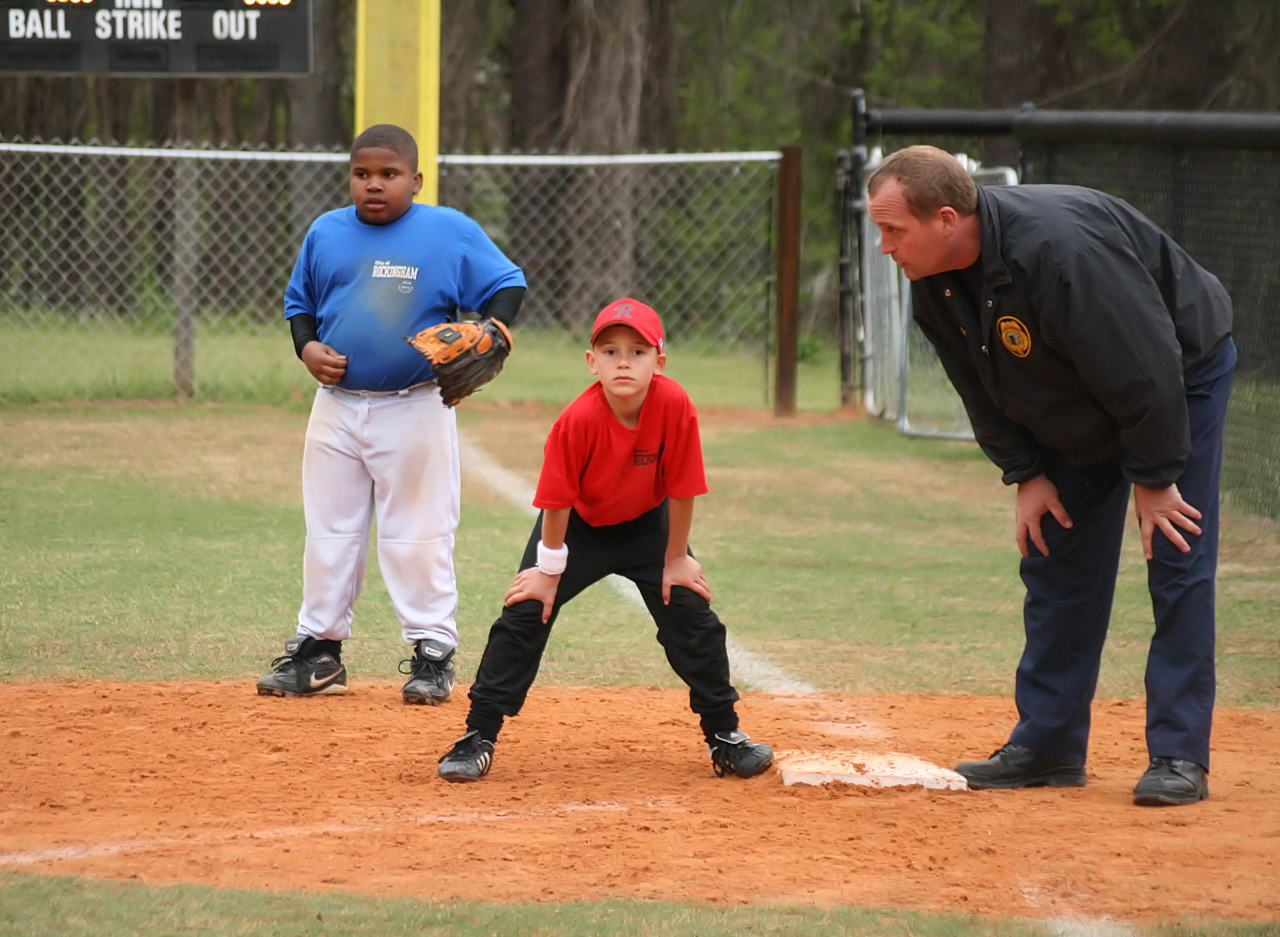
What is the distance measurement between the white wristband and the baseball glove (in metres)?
1.05

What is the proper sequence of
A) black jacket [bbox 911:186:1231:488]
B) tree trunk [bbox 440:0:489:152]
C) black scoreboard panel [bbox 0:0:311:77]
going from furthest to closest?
tree trunk [bbox 440:0:489:152] → black scoreboard panel [bbox 0:0:311:77] → black jacket [bbox 911:186:1231:488]

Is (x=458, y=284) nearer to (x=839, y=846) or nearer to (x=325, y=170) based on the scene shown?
(x=839, y=846)

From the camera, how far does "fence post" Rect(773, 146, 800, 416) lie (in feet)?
43.6

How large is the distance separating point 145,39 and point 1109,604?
960 centimetres

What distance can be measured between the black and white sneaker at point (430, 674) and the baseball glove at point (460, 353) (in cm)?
84

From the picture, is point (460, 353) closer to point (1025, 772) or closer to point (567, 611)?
point (567, 611)

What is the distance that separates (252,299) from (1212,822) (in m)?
16.3

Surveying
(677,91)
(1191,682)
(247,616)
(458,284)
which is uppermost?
(677,91)

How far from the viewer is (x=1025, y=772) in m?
4.29

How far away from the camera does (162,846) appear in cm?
361

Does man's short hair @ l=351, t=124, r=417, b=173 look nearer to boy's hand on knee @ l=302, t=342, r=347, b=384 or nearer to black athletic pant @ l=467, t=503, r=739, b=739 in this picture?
boy's hand on knee @ l=302, t=342, r=347, b=384

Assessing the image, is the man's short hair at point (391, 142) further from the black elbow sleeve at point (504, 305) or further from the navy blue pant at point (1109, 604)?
the navy blue pant at point (1109, 604)

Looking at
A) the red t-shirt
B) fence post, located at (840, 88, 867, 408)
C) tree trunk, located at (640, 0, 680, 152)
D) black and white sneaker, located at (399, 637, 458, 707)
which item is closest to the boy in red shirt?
the red t-shirt

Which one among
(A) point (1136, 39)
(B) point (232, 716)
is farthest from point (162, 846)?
(A) point (1136, 39)
